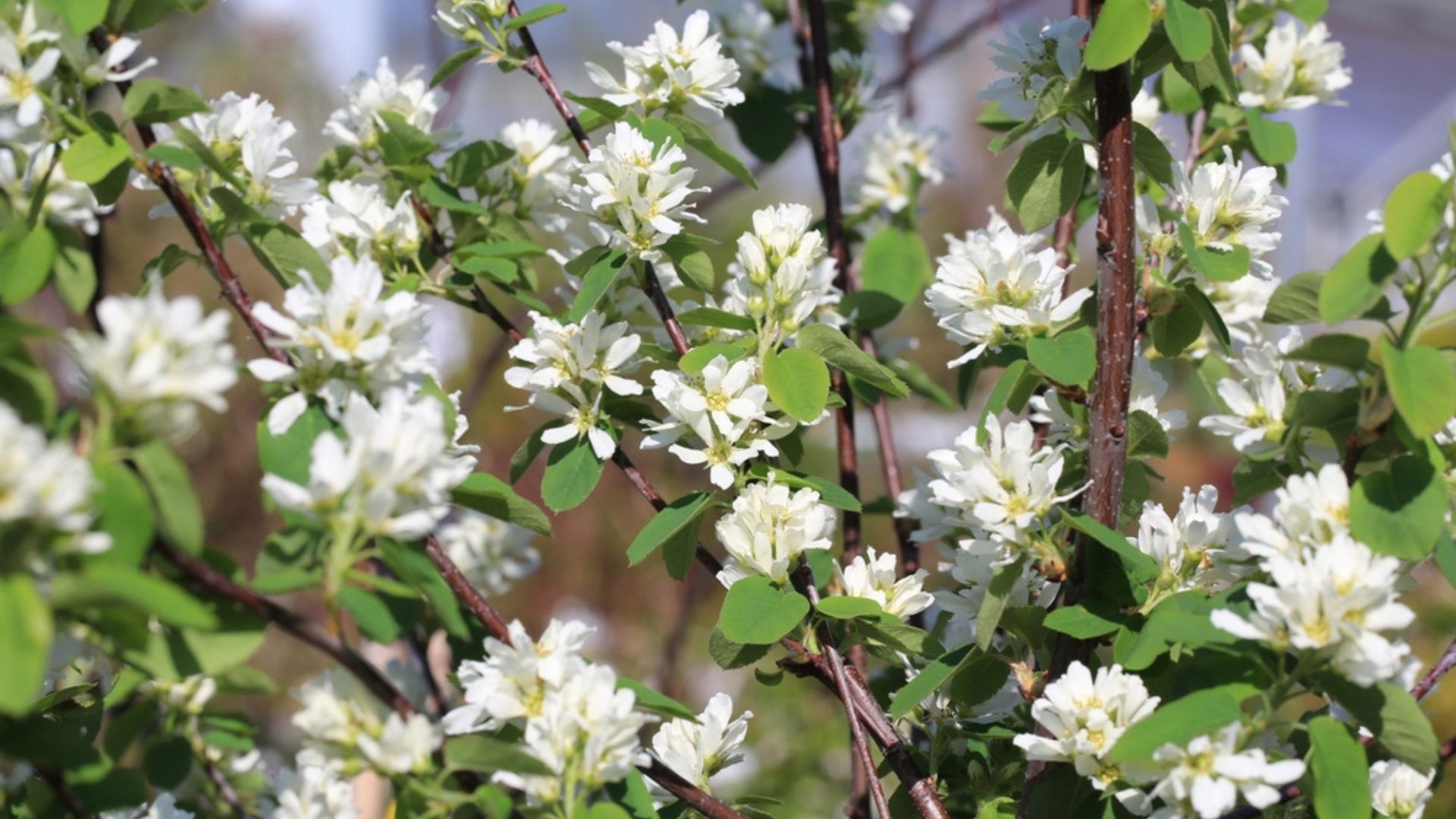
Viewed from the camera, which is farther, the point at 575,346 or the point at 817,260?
the point at 817,260

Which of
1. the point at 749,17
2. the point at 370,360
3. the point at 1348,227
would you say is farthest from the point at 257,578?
the point at 1348,227

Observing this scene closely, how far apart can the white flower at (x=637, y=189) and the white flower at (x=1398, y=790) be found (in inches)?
27.0

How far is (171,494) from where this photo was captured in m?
0.65

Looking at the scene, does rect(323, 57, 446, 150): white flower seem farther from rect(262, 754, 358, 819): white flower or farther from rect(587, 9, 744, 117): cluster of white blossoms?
rect(262, 754, 358, 819): white flower

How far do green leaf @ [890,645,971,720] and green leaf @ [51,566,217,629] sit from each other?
0.54m

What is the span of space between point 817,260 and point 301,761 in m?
0.71

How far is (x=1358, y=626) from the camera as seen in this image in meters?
0.73

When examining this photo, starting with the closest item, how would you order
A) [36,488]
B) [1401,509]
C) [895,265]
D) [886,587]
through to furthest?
[36,488], [1401,509], [886,587], [895,265]

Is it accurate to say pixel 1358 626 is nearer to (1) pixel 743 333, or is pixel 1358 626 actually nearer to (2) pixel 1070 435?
(2) pixel 1070 435

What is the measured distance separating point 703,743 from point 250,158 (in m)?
0.61

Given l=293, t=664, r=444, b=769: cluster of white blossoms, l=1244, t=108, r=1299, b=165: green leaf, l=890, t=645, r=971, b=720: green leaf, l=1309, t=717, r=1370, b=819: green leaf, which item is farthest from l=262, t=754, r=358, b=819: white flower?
l=1244, t=108, r=1299, b=165: green leaf

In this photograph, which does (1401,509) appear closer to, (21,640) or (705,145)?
(705,145)

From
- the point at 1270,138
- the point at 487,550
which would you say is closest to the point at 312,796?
the point at 487,550

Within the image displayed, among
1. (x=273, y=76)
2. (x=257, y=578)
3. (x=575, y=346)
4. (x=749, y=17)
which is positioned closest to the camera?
(x=257, y=578)
